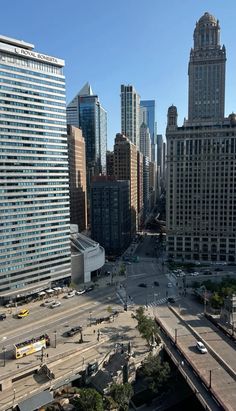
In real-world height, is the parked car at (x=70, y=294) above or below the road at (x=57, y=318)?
above

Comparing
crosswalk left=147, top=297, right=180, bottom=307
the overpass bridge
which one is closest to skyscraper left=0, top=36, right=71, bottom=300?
crosswalk left=147, top=297, right=180, bottom=307

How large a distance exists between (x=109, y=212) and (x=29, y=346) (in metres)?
100

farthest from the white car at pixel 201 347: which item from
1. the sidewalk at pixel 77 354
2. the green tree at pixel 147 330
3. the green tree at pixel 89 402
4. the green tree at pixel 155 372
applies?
the green tree at pixel 89 402

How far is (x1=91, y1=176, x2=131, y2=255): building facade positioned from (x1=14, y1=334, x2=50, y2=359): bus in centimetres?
9668

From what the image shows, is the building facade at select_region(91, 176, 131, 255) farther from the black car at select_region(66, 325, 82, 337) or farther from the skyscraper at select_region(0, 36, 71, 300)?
the black car at select_region(66, 325, 82, 337)

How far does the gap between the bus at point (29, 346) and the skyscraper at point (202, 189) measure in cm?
10323

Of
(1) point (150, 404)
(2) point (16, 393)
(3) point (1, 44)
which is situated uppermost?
(3) point (1, 44)

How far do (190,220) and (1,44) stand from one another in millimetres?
112616

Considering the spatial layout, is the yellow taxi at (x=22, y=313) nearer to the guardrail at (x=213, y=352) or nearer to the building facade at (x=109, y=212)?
the guardrail at (x=213, y=352)

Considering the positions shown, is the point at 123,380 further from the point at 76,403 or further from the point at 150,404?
the point at 76,403

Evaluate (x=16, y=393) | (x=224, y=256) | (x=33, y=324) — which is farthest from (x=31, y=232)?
A: (x=224, y=256)

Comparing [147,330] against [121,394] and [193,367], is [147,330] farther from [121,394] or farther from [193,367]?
[121,394]

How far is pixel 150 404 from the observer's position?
222 feet

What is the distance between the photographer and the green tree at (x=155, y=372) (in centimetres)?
6536
